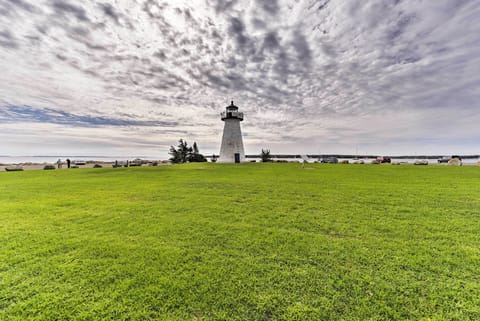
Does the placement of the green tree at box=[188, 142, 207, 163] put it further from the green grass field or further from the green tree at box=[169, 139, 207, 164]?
the green grass field

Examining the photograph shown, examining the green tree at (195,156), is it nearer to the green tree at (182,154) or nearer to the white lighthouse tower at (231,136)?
the green tree at (182,154)

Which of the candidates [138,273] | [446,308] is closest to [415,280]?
[446,308]

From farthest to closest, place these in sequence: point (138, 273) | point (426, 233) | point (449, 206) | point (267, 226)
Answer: point (449, 206) < point (267, 226) < point (426, 233) < point (138, 273)

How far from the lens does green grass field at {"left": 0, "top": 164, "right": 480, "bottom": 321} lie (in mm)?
2812

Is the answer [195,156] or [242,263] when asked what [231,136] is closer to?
[195,156]

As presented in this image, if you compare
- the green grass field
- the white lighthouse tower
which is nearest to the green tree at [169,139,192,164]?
the white lighthouse tower

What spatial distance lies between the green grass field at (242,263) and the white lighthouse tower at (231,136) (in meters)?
28.0

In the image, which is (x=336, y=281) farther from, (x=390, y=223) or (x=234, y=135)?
(x=234, y=135)

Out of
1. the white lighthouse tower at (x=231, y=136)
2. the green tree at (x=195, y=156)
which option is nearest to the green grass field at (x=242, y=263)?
the white lighthouse tower at (x=231, y=136)

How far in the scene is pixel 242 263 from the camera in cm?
378

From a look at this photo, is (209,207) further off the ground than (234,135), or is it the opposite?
(234,135)

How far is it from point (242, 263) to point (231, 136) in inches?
1258

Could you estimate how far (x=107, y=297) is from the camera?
118 inches

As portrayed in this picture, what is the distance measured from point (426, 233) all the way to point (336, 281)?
10.8 ft
